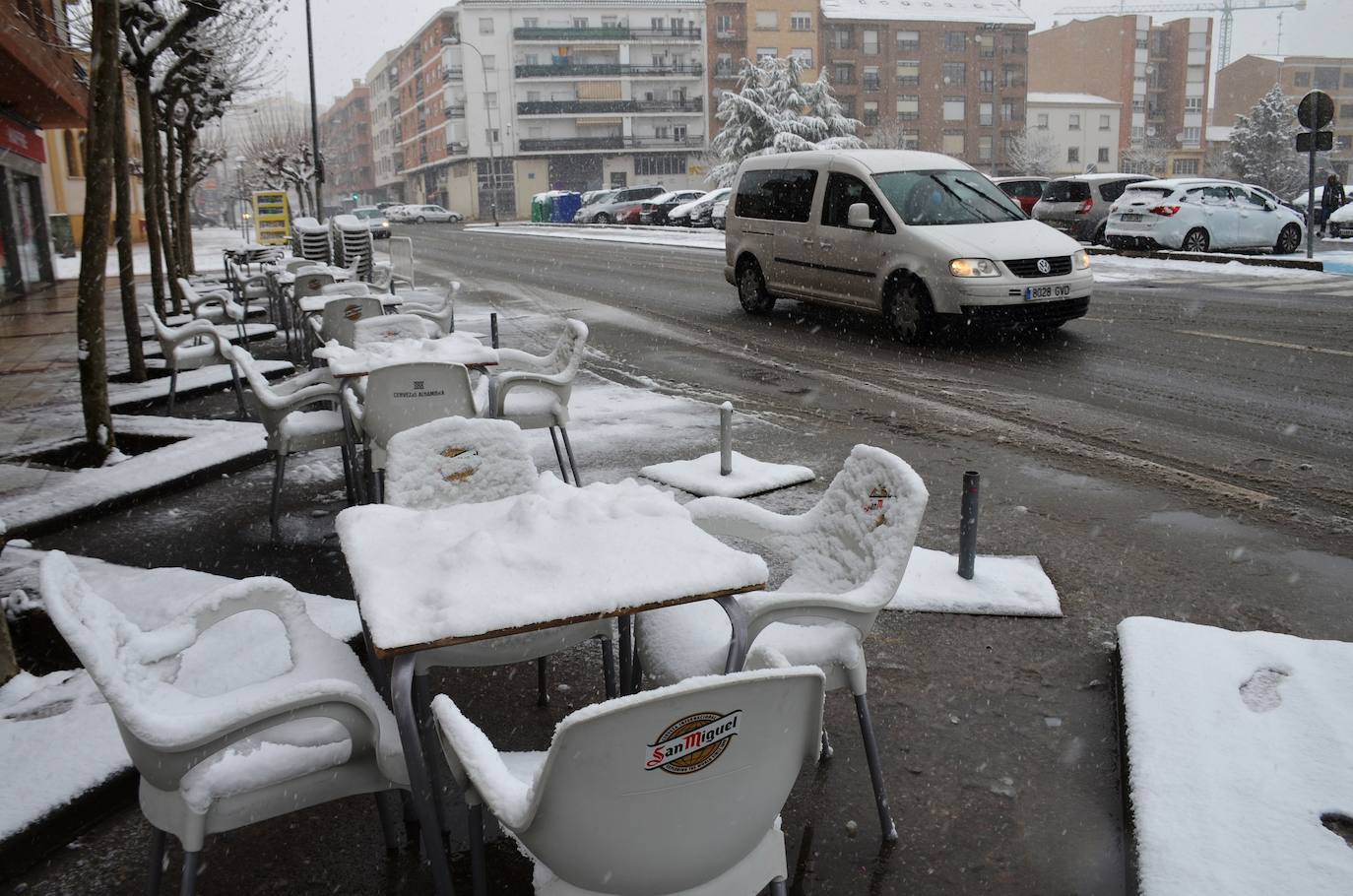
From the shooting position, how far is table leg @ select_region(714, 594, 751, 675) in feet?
8.77

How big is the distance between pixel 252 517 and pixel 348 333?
219 cm

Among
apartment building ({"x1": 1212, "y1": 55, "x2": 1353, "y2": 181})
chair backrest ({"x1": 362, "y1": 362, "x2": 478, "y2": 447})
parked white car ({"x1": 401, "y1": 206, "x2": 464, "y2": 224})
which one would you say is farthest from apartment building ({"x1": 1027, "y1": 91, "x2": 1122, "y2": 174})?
chair backrest ({"x1": 362, "y1": 362, "x2": 478, "y2": 447})

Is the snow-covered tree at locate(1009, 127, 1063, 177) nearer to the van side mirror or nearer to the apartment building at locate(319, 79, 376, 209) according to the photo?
the van side mirror

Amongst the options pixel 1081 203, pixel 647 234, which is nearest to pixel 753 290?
pixel 1081 203

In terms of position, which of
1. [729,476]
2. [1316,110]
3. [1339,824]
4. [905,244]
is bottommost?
[1339,824]

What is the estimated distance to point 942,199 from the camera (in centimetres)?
1182

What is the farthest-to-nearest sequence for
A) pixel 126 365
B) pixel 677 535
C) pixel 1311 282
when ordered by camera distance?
pixel 1311 282
pixel 126 365
pixel 677 535

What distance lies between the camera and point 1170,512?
224 inches

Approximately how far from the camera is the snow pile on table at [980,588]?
4.52m

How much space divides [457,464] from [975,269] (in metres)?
8.10

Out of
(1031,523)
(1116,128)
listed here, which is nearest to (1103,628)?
(1031,523)

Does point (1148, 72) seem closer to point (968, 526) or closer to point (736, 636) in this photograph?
point (968, 526)

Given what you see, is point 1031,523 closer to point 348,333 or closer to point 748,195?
point 348,333

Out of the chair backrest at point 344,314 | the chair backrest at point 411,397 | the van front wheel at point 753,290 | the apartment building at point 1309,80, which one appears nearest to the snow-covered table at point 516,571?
the chair backrest at point 411,397
